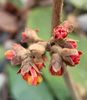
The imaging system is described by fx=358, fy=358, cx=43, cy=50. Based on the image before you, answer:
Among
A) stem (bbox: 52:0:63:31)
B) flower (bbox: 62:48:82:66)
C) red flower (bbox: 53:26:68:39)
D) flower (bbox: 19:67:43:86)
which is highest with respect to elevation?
stem (bbox: 52:0:63:31)

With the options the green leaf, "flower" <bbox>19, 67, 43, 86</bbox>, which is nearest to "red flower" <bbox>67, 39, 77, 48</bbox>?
"flower" <bbox>19, 67, 43, 86</bbox>

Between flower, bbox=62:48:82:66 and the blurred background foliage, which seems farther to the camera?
the blurred background foliage

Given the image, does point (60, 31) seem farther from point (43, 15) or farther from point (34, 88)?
point (43, 15)

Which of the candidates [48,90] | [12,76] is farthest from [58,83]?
[12,76]

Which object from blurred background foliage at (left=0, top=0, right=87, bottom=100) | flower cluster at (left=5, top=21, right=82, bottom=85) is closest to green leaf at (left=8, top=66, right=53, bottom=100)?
blurred background foliage at (left=0, top=0, right=87, bottom=100)

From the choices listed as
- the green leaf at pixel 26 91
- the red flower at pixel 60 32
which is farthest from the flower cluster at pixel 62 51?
the green leaf at pixel 26 91

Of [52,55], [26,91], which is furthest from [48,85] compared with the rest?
[52,55]

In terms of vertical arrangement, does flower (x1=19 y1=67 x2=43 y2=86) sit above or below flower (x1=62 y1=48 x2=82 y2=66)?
below

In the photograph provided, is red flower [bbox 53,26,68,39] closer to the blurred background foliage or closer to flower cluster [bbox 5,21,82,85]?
flower cluster [bbox 5,21,82,85]

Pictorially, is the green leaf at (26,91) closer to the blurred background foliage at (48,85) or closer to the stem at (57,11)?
the blurred background foliage at (48,85)
